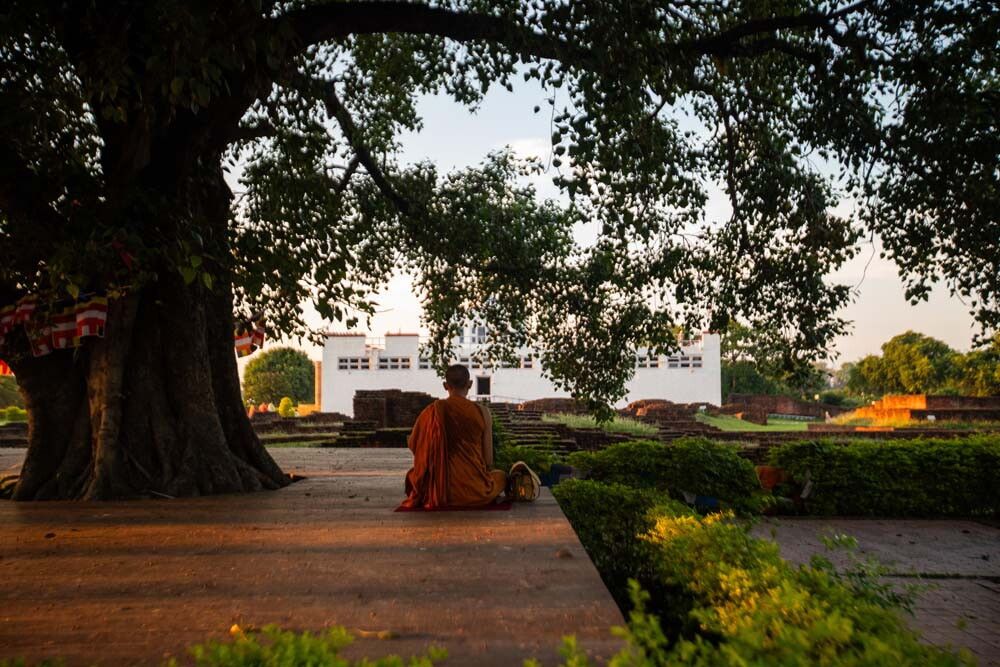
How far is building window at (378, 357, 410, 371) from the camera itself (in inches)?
2170

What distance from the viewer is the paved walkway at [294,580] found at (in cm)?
315

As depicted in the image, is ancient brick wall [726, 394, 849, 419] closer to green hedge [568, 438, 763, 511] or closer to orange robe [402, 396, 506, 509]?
green hedge [568, 438, 763, 511]

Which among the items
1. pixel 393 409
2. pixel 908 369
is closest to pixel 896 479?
pixel 393 409

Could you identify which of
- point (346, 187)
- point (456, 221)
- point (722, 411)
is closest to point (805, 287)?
point (456, 221)

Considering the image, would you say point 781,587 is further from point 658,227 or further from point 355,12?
point 658,227

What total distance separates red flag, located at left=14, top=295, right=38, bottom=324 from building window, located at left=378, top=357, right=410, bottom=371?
47.4 m

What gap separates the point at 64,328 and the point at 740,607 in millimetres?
6759

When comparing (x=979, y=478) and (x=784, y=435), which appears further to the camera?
(x=784, y=435)

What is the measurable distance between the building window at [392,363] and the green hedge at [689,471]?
45.5 metres

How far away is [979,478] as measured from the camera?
38.8 ft

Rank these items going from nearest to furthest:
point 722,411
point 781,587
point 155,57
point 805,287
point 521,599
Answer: point 781,587, point 521,599, point 155,57, point 805,287, point 722,411

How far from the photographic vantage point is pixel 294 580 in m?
4.14

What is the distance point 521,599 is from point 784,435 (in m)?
19.4

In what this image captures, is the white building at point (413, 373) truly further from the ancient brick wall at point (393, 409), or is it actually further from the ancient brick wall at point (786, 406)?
the ancient brick wall at point (393, 409)
